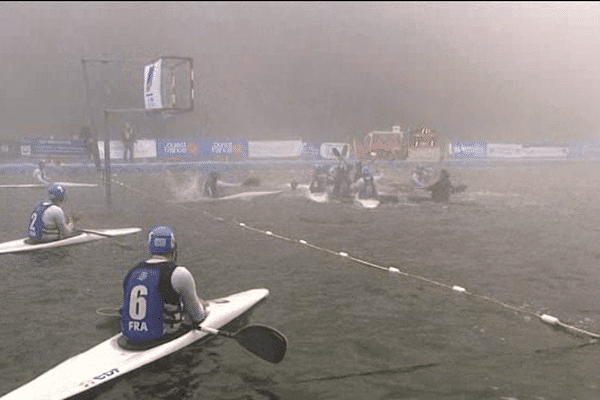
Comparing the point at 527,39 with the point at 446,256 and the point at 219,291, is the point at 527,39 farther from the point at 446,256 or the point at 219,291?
the point at 219,291

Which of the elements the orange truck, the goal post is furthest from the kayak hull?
the orange truck

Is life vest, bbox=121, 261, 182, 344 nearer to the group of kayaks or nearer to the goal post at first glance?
the group of kayaks

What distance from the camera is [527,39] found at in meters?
67.3

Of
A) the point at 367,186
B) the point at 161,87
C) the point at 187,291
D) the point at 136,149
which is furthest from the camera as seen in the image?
the point at 136,149

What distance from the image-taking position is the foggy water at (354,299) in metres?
6.92

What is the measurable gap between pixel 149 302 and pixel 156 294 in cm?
14

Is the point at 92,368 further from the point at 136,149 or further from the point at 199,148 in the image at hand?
the point at 199,148

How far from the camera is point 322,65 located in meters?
59.5

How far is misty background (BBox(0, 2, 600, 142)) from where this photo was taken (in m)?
49.6

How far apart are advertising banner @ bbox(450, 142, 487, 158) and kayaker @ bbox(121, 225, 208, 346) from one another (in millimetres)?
40404

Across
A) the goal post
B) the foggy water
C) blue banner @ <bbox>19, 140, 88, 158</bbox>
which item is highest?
the goal post

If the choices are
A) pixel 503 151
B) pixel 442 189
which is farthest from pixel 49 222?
pixel 503 151

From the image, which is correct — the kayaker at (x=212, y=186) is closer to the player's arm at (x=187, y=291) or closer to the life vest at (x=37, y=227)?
the life vest at (x=37, y=227)

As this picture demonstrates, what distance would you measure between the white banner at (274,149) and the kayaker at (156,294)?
35074 mm
